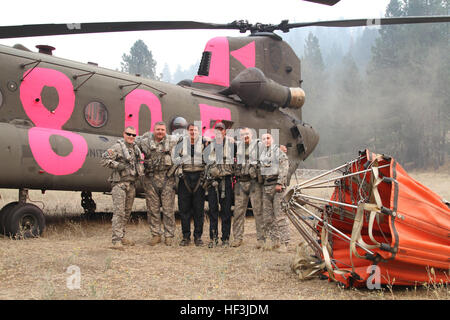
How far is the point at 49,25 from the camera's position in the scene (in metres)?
6.90

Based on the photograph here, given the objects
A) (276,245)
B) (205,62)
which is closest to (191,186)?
(276,245)

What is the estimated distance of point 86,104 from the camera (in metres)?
8.22

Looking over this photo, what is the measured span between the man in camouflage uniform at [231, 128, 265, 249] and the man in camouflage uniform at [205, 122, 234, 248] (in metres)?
0.13

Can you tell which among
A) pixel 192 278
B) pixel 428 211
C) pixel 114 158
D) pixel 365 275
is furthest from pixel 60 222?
pixel 428 211

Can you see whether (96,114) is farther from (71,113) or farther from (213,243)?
(213,243)

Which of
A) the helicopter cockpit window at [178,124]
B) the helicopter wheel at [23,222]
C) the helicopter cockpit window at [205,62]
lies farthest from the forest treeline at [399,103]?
the helicopter wheel at [23,222]

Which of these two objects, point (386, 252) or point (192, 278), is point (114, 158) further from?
point (386, 252)

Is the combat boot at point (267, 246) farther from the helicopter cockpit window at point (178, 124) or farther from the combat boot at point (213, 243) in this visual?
the helicopter cockpit window at point (178, 124)

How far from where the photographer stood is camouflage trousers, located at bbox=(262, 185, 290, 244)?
683cm

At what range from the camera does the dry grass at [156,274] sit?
4285 mm

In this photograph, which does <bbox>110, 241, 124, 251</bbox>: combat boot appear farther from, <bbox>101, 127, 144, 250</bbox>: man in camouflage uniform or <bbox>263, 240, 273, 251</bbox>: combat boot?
<bbox>263, 240, 273, 251</bbox>: combat boot

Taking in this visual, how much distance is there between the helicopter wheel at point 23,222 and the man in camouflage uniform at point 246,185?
3.43 m

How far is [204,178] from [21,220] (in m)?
3.19

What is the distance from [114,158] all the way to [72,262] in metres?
1.99
